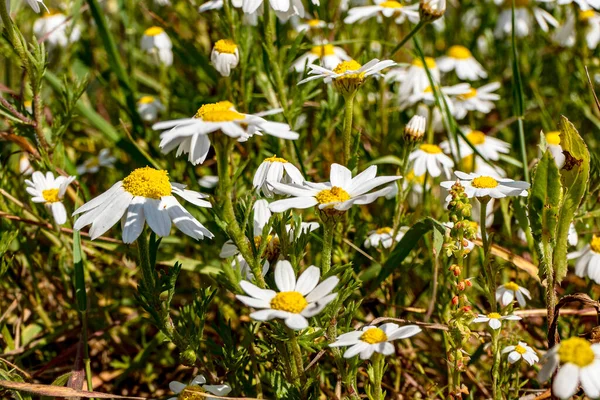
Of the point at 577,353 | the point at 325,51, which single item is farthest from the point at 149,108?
the point at 577,353

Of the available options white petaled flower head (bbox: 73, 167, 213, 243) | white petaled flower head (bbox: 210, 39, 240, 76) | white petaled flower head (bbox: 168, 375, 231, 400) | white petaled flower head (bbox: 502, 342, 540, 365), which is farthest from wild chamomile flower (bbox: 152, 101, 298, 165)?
white petaled flower head (bbox: 210, 39, 240, 76)

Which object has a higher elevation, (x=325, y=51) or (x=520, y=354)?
(x=325, y=51)

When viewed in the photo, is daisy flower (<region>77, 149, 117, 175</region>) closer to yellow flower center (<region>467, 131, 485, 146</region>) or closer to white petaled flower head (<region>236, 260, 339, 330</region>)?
yellow flower center (<region>467, 131, 485, 146</region>)

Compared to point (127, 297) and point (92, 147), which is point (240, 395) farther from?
point (92, 147)

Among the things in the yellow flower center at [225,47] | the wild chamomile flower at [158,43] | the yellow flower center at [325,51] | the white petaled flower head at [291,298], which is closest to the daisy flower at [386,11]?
the yellow flower center at [325,51]

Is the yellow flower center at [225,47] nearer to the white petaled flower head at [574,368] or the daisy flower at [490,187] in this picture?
the daisy flower at [490,187]

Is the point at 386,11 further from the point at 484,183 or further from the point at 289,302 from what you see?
the point at 289,302
